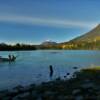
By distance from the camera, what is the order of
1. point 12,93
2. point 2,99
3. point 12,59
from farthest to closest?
point 12,59
point 12,93
point 2,99

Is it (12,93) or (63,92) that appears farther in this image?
(12,93)

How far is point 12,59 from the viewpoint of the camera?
94.8 m

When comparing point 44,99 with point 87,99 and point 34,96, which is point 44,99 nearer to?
point 34,96

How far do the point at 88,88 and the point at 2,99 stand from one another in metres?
6.03

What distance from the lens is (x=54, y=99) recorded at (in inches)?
782

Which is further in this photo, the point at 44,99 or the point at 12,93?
the point at 12,93

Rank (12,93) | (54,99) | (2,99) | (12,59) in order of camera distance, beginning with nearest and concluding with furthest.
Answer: (54,99) → (2,99) → (12,93) → (12,59)

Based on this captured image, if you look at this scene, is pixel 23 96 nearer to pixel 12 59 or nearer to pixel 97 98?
pixel 97 98

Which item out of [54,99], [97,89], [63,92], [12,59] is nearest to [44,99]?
[54,99]

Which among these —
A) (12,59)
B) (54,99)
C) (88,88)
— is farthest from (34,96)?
(12,59)

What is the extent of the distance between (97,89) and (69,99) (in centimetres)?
343

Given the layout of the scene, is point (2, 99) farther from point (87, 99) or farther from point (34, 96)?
point (87, 99)

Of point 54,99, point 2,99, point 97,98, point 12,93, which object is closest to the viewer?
point 97,98

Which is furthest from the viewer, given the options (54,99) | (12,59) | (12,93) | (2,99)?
(12,59)
